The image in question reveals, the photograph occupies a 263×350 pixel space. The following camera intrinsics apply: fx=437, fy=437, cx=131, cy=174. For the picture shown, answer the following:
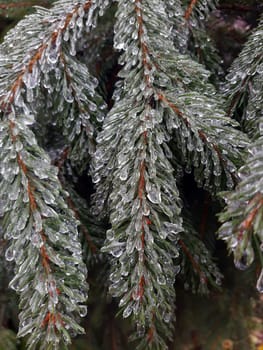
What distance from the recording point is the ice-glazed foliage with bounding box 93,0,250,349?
2.18ft

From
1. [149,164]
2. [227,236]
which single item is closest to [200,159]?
[149,164]

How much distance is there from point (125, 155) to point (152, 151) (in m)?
0.04

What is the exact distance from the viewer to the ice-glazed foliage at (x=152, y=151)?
663mm

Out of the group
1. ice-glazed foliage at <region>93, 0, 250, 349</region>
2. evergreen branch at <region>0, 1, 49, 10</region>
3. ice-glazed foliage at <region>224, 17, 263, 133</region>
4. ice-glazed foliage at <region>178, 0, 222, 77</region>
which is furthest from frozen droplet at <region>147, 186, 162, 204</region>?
evergreen branch at <region>0, 1, 49, 10</region>

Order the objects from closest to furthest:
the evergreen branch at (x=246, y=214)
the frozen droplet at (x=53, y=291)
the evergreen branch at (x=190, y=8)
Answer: the evergreen branch at (x=246, y=214)
the frozen droplet at (x=53, y=291)
the evergreen branch at (x=190, y=8)

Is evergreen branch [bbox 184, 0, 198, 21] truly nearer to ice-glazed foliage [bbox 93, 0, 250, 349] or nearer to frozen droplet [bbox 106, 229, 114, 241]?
ice-glazed foliage [bbox 93, 0, 250, 349]

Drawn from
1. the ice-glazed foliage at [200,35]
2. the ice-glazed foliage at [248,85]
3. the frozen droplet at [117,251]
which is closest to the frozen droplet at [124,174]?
the frozen droplet at [117,251]

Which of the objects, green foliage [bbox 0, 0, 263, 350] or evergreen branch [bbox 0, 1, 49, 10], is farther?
evergreen branch [bbox 0, 1, 49, 10]

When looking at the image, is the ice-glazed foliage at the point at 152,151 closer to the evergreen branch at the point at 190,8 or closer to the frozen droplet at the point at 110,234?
the frozen droplet at the point at 110,234

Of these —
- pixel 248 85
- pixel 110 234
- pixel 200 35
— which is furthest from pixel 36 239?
pixel 200 35

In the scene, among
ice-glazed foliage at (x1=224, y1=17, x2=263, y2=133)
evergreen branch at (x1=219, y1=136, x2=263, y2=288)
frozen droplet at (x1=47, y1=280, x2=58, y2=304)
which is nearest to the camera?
evergreen branch at (x1=219, y1=136, x2=263, y2=288)

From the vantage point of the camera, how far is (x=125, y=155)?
68cm

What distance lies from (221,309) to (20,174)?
31.1 inches

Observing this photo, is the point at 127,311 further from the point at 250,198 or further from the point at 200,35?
the point at 200,35
